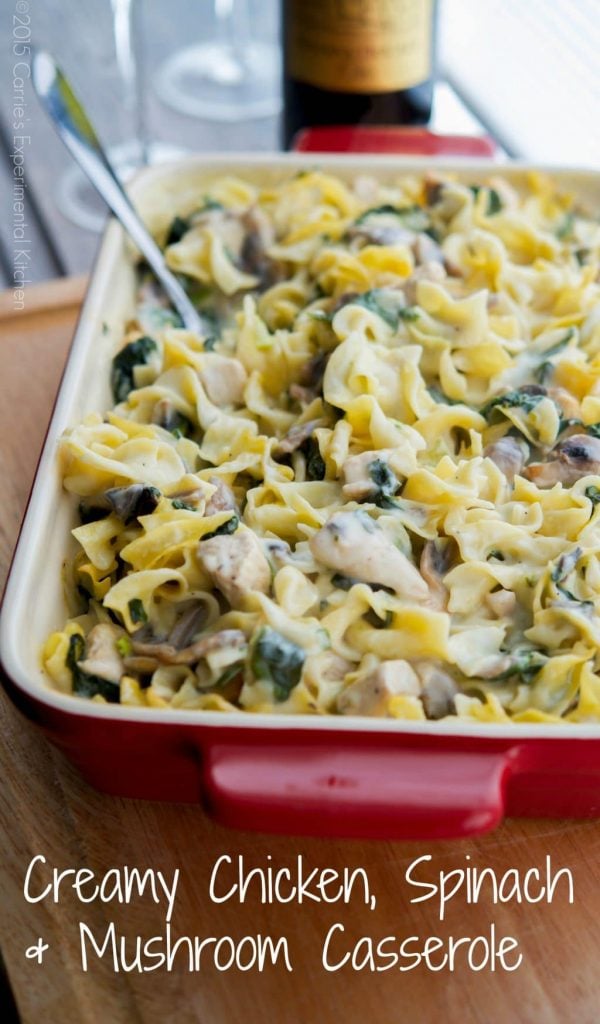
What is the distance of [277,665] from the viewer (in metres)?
1.61

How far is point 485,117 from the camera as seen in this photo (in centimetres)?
387

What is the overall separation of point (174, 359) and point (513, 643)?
82cm

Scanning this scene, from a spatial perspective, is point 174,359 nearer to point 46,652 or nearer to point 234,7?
point 46,652

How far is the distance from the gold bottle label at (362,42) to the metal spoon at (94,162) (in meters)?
0.74

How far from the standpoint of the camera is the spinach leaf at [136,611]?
174cm

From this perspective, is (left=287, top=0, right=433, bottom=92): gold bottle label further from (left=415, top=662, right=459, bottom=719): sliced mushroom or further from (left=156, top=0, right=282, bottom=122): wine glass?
(left=415, top=662, right=459, bottom=719): sliced mushroom

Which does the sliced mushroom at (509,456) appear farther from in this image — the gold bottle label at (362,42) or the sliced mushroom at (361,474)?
the gold bottle label at (362,42)

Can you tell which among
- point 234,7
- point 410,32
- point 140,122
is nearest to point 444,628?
point 410,32

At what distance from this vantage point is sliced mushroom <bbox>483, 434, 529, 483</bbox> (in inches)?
76.9

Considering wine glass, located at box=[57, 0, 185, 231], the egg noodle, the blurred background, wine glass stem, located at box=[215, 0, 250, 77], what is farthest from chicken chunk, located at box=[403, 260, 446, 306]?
wine glass stem, located at box=[215, 0, 250, 77]

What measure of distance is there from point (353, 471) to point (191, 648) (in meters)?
0.41

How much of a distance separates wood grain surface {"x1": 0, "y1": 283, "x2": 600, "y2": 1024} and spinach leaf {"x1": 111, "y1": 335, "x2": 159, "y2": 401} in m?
0.63

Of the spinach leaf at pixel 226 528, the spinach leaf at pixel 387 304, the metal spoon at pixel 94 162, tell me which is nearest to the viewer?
the spinach leaf at pixel 226 528

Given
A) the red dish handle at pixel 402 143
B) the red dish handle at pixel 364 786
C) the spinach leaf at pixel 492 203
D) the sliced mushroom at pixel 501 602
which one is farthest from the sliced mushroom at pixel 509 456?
the red dish handle at pixel 402 143
